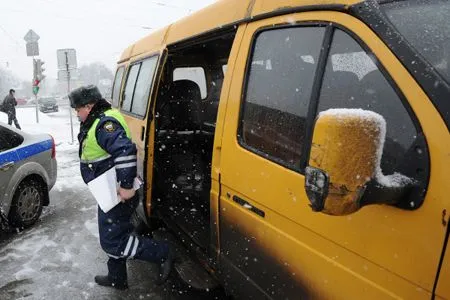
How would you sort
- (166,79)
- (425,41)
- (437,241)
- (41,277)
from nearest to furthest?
(437,241)
(425,41)
(41,277)
(166,79)

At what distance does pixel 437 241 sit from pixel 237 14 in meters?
1.84

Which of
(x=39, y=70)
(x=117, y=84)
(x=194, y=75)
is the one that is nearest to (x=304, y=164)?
(x=194, y=75)

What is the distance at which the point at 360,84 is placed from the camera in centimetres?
174

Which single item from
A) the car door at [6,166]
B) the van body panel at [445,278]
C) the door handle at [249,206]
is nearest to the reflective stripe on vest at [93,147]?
the door handle at [249,206]

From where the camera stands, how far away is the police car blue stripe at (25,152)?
484cm

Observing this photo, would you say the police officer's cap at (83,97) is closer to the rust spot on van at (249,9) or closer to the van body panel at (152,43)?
the van body panel at (152,43)

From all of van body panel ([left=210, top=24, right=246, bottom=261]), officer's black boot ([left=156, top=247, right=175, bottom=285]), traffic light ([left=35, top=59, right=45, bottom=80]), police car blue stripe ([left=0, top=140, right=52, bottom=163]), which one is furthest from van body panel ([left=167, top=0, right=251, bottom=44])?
traffic light ([left=35, top=59, right=45, bottom=80])

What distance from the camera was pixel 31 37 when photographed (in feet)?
44.2

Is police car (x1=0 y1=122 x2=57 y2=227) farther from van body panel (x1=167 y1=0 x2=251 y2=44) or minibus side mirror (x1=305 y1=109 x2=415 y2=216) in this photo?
minibus side mirror (x1=305 y1=109 x2=415 y2=216)

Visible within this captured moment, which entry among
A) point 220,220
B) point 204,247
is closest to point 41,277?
point 204,247

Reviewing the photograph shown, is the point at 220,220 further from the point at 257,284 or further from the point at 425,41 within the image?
the point at 425,41

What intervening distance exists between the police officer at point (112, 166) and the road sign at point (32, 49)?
11.2 metres

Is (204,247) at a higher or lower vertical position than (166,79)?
lower

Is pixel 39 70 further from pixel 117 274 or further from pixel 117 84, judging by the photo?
pixel 117 274
